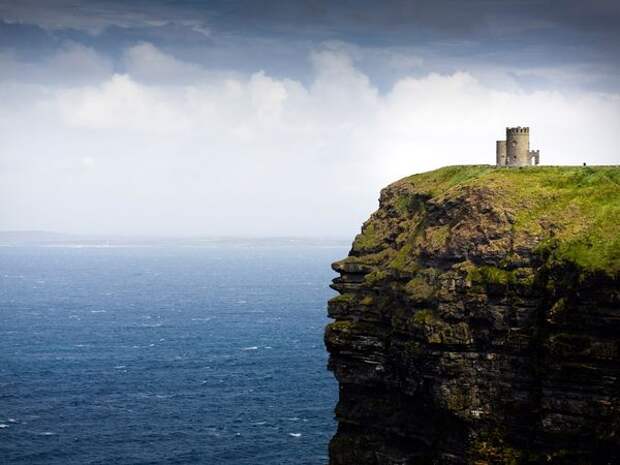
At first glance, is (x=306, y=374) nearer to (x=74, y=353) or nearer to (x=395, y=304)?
(x=74, y=353)

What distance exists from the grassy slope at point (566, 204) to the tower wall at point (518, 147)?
575 centimetres

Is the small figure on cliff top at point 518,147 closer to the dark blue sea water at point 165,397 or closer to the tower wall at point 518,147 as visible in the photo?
the tower wall at point 518,147

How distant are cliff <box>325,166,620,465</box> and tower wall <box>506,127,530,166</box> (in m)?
6.45

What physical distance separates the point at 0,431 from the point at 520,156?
241 ft

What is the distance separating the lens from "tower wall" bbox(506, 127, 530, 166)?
83125 millimetres

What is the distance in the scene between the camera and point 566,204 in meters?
67.9

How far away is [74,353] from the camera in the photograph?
164m

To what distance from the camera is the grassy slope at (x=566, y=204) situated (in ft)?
204

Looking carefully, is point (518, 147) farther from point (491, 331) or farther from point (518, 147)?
point (491, 331)

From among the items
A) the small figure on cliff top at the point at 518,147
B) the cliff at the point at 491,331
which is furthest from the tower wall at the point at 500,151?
the cliff at the point at 491,331

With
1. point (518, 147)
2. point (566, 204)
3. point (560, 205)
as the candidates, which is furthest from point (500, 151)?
point (566, 204)

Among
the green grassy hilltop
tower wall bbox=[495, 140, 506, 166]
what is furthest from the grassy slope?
tower wall bbox=[495, 140, 506, 166]

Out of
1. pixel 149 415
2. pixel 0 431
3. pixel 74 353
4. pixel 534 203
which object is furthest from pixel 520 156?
pixel 74 353

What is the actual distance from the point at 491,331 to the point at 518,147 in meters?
25.2
